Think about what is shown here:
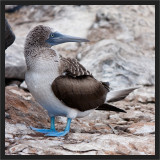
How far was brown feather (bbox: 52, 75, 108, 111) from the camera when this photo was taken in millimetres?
5203

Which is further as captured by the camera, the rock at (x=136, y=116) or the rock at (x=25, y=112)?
the rock at (x=136, y=116)

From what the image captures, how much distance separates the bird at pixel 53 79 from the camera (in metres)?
5.18

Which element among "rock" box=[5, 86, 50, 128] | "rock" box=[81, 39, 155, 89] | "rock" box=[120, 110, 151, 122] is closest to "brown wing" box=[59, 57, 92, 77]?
"rock" box=[5, 86, 50, 128]

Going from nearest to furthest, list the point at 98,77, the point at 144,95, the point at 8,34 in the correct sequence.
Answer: the point at 8,34 < the point at 144,95 < the point at 98,77

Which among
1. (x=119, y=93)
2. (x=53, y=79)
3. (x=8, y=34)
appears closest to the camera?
(x=53, y=79)

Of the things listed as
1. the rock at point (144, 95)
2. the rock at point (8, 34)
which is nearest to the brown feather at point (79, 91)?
the rock at point (8, 34)

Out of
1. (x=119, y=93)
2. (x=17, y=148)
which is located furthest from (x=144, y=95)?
(x=17, y=148)

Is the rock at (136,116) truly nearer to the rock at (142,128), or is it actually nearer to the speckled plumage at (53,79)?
the rock at (142,128)

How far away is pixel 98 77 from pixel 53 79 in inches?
133

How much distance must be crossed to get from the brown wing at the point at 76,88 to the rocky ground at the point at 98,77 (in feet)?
1.68

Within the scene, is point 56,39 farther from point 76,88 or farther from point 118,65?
point 118,65

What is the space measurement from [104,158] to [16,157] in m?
1.12

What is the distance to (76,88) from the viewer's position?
17.6ft

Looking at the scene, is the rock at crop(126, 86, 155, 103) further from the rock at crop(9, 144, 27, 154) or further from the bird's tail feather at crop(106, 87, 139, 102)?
the rock at crop(9, 144, 27, 154)
